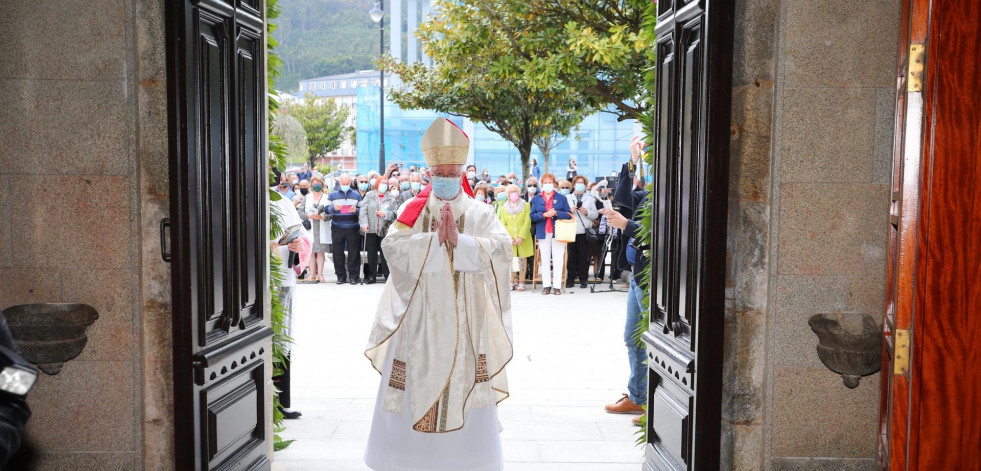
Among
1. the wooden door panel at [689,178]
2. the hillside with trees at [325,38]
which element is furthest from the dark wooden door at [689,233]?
the hillside with trees at [325,38]

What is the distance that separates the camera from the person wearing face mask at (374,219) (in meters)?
13.1

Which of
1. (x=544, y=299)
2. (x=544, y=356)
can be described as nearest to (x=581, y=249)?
(x=544, y=299)

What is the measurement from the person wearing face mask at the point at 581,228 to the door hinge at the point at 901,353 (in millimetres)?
9932

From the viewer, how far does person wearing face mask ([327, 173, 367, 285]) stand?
13188mm

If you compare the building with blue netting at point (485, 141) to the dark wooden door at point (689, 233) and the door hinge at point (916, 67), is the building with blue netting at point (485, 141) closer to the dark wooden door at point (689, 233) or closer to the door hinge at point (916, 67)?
the dark wooden door at point (689, 233)

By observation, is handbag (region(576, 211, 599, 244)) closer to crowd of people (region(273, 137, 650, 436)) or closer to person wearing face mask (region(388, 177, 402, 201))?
crowd of people (region(273, 137, 650, 436))

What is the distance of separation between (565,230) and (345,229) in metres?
3.51

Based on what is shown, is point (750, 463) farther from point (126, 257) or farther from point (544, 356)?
point (544, 356)

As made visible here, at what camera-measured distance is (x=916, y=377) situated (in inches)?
104

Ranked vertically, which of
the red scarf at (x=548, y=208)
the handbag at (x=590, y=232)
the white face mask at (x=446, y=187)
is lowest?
the handbag at (x=590, y=232)

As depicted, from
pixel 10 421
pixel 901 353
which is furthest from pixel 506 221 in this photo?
pixel 10 421

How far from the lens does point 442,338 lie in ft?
14.8

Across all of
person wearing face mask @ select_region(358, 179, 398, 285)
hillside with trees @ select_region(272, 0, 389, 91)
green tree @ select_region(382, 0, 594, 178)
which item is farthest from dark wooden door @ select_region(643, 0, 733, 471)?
hillside with trees @ select_region(272, 0, 389, 91)

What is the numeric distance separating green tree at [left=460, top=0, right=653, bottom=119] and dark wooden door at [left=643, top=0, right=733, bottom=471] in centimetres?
486
